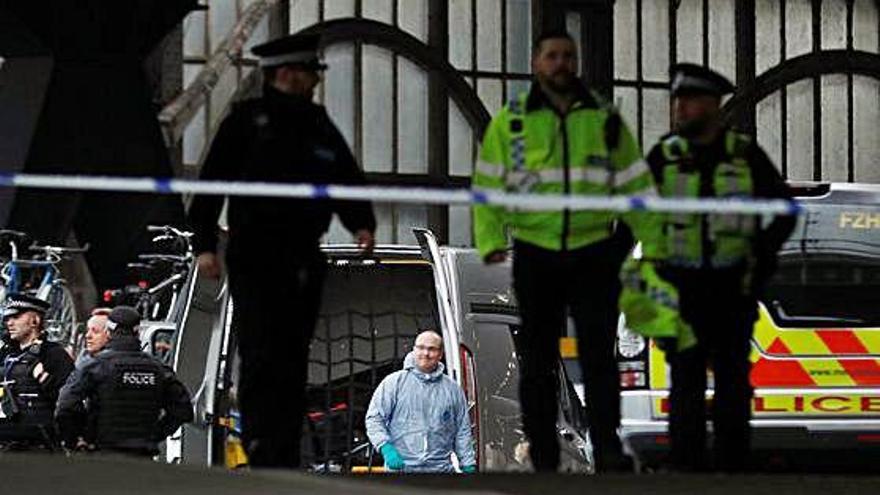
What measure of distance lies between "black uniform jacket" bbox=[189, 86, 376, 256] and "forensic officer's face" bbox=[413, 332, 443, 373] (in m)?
4.67

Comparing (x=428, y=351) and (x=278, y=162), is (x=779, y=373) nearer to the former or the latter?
(x=428, y=351)

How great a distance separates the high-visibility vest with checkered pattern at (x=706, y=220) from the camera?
34.1ft

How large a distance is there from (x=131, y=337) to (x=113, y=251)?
13390 mm

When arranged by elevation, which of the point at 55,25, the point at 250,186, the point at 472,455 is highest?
the point at 55,25

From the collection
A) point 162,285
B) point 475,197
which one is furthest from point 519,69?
point 475,197

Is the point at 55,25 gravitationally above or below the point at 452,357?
above

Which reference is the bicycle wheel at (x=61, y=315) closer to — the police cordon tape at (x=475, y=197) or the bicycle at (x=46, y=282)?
the bicycle at (x=46, y=282)

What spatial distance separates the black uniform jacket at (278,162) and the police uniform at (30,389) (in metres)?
7.08

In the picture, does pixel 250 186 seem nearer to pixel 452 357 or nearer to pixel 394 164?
pixel 452 357

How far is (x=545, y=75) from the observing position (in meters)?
10.0

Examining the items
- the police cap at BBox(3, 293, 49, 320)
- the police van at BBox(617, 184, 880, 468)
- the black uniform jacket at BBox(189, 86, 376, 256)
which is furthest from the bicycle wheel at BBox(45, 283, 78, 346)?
the black uniform jacket at BBox(189, 86, 376, 256)

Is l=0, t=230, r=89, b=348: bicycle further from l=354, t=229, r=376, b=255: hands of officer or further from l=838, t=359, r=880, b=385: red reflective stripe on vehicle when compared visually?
l=354, t=229, r=376, b=255: hands of officer

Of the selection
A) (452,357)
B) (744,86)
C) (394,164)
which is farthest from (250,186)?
(744,86)

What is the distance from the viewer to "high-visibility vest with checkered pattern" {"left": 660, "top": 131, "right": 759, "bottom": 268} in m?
10.4
